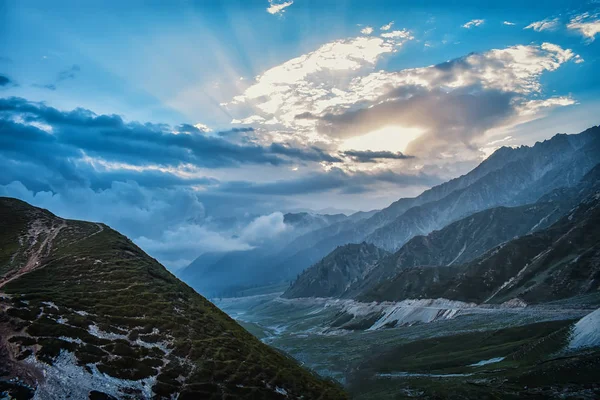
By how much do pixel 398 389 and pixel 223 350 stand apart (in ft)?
227

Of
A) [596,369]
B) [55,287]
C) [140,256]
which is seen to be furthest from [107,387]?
[596,369]

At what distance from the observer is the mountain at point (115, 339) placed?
38781mm

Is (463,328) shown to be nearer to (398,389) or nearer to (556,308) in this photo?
(556,308)

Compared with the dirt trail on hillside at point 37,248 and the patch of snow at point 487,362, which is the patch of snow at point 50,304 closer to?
the dirt trail on hillside at point 37,248

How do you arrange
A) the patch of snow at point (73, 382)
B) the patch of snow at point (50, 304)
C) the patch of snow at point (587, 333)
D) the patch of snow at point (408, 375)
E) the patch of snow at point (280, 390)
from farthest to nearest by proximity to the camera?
the patch of snow at point (408, 375) → the patch of snow at point (587, 333) → the patch of snow at point (50, 304) → the patch of snow at point (280, 390) → the patch of snow at point (73, 382)

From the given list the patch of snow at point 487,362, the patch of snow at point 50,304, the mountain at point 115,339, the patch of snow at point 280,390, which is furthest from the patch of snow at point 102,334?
the patch of snow at point 487,362

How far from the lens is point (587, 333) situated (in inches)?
3794

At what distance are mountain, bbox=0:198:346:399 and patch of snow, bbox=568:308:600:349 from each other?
7353 cm

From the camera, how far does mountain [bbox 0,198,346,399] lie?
3878 centimetres

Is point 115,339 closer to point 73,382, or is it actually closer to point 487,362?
point 73,382

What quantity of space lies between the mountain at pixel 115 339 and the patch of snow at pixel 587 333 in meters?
73.5

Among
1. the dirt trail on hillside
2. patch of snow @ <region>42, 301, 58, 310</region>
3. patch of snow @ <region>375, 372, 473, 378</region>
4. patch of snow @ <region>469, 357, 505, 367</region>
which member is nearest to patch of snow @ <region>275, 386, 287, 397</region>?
patch of snow @ <region>42, 301, 58, 310</region>

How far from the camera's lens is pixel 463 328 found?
7677 inches

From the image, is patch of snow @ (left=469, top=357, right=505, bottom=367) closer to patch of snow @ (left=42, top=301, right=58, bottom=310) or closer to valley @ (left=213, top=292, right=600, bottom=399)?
valley @ (left=213, top=292, right=600, bottom=399)
